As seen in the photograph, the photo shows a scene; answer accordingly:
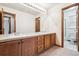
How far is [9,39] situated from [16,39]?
14cm

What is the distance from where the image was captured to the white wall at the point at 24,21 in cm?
154

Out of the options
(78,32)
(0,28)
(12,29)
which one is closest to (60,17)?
(78,32)

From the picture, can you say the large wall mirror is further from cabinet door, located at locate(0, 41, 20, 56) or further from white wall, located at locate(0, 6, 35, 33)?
cabinet door, located at locate(0, 41, 20, 56)

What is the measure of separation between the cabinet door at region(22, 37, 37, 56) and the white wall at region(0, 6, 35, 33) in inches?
8.6

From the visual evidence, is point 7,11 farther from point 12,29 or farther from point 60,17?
point 60,17

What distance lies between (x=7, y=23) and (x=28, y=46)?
25.7 inches

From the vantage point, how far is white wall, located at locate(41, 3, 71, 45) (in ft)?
6.57

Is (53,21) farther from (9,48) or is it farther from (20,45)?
(9,48)

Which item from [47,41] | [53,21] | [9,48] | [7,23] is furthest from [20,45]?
[47,41]

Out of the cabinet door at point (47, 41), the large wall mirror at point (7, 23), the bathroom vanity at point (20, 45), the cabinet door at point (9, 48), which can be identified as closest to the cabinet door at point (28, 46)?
the bathroom vanity at point (20, 45)

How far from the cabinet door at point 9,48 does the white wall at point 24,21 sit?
0.28 metres

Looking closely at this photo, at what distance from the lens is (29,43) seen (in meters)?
1.80

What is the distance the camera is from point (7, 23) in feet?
4.75

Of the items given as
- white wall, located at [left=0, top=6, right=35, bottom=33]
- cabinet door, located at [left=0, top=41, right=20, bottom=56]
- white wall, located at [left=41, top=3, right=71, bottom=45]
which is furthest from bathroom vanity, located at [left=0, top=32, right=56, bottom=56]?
white wall, located at [left=41, top=3, right=71, bottom=45]
